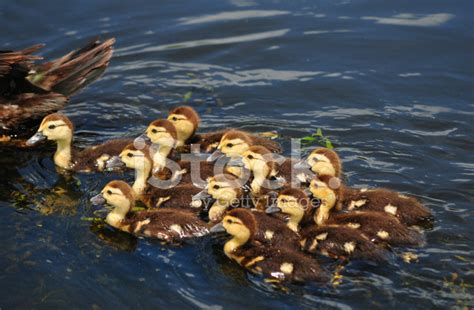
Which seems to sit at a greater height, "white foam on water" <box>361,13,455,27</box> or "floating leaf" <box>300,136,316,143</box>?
"white foam on water" <box>361,13,455,27</box>

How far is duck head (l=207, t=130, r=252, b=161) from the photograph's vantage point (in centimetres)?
746

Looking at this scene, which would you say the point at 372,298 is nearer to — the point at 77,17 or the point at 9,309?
the point at 9,309

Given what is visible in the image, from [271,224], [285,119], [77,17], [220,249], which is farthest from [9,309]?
[77,17]

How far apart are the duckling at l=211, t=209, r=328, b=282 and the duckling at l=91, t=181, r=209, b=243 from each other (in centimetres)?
20

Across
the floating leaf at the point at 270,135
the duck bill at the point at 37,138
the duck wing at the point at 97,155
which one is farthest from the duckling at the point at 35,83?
the floating leaf at the point at 270,135

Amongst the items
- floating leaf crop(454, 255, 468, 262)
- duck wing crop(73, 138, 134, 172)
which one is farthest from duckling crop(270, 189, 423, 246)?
duck wing crop(73, 138, 134, 172)

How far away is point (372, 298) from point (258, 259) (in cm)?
88

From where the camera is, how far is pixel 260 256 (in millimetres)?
6215

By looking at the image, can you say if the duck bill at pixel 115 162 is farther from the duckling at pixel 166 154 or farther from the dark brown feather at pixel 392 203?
the dark brown feather at pixel 392 203

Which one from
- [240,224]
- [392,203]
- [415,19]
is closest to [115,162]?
[240,224]

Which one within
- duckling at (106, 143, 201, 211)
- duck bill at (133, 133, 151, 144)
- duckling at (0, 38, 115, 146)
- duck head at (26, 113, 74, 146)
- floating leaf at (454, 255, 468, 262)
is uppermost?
duckling at (0, 38, 115, 146)

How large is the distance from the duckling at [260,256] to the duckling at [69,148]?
66.9 inches

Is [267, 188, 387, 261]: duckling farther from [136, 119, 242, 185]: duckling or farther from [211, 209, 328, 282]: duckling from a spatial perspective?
[136, 119, 242, 185]: duckling

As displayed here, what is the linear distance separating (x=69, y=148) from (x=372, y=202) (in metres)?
2.88
